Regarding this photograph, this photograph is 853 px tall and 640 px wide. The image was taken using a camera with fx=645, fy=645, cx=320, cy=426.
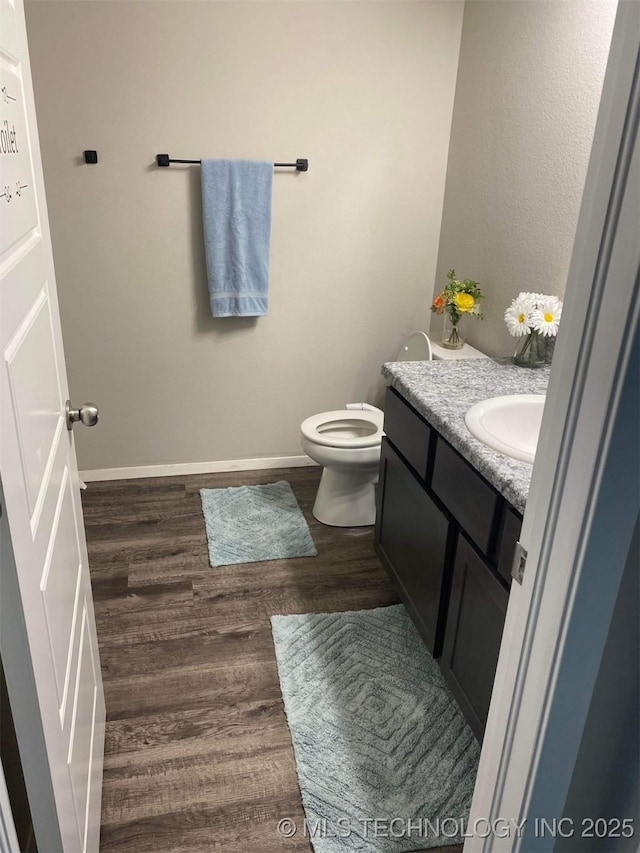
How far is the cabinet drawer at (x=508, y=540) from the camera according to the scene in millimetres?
1411

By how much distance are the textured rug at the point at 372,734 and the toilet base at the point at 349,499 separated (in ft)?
1.89

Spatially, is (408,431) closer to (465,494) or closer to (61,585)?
(465,494)

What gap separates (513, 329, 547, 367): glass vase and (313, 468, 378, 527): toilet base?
85cm

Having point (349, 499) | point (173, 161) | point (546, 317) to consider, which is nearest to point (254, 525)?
point (349, 499)

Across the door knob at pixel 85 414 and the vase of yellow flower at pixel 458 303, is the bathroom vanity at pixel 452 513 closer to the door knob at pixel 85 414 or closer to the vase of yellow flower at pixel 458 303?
the vase of yellow flower at pixel 458 303

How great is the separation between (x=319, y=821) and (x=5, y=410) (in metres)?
1.28

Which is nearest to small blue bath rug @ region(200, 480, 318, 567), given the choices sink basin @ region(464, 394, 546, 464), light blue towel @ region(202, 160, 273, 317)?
light blue towel @ region(202, 160, 273, 317)

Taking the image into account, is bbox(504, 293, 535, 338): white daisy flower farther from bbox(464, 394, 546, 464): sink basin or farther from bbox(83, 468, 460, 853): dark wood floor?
bbox(83, 468, 460, 853): dark wood floor

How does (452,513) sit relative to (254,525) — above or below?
above

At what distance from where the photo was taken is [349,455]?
2.59 metres

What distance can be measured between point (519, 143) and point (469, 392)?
3.43 feet

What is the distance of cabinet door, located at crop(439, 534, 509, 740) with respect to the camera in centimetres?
151

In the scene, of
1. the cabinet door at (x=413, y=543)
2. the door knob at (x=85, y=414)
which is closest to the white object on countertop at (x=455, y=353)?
the cabinet door at (x=413, y=543)

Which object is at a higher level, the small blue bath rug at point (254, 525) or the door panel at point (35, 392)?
the door panel at point (35, 392)
